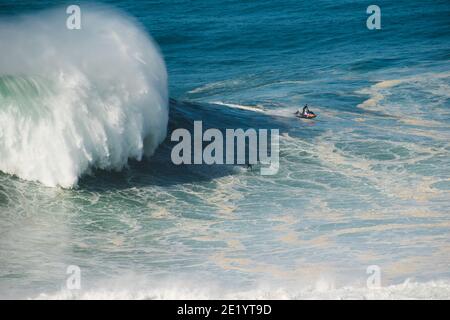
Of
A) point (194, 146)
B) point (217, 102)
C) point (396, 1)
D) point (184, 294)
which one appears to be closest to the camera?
point (184, 294)

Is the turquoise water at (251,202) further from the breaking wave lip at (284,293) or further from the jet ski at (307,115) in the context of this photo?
the jet ski at (307,115)

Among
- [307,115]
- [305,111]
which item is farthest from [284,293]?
[305,111]

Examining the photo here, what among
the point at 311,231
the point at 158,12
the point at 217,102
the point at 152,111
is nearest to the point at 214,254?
the point at 311,231

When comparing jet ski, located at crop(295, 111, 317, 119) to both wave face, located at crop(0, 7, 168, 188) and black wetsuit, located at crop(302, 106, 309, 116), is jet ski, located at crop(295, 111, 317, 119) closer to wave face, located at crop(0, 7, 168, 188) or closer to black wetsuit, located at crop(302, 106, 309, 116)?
black wetsuit, located at crop(302, 106, 309, 116)

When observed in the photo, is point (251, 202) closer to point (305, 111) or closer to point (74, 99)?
point (74, 99)

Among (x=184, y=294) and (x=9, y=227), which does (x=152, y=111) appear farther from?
(x=184, y=294)

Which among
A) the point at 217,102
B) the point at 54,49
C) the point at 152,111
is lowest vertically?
the point at 217,102

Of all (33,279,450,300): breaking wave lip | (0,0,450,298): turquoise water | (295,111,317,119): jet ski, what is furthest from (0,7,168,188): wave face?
(33,279,450,300): breaking wave lip
